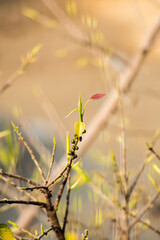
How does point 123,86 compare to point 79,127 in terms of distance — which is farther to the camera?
point 123,86

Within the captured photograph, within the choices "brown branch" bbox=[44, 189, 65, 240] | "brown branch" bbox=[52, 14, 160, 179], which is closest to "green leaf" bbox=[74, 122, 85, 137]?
"brown branch" bbox=[44, 189, 65, 240]

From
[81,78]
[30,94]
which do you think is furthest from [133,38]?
[30,94]

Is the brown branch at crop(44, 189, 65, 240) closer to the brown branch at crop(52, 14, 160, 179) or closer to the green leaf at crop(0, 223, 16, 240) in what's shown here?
the green leaf at crop(0, 223, 16, 240)

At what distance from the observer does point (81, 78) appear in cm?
137

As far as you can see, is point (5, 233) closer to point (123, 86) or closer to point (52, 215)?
point (52, 215)

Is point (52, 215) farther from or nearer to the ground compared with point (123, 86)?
nearer to the ground

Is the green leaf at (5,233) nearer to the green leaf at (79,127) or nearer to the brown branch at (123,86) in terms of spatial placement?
the green leaf at (79,127)

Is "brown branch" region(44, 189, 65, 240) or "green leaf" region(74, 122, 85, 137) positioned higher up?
"green leaf" region(74, 122, 85, 137)

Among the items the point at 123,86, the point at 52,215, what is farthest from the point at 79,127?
the point at 123,86

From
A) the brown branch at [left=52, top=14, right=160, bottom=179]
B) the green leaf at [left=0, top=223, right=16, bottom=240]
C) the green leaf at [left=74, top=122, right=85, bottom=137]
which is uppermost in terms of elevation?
the brown branch at [left=52, top=14, right=160, bottom=179]

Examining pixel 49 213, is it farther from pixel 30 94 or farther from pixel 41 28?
pixel 41 28

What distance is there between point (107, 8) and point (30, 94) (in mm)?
461

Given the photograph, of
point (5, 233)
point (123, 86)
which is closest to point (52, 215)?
point (5, 233)

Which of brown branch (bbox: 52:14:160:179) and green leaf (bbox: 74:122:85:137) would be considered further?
brown branch (bbox: 52:14:160:179)
